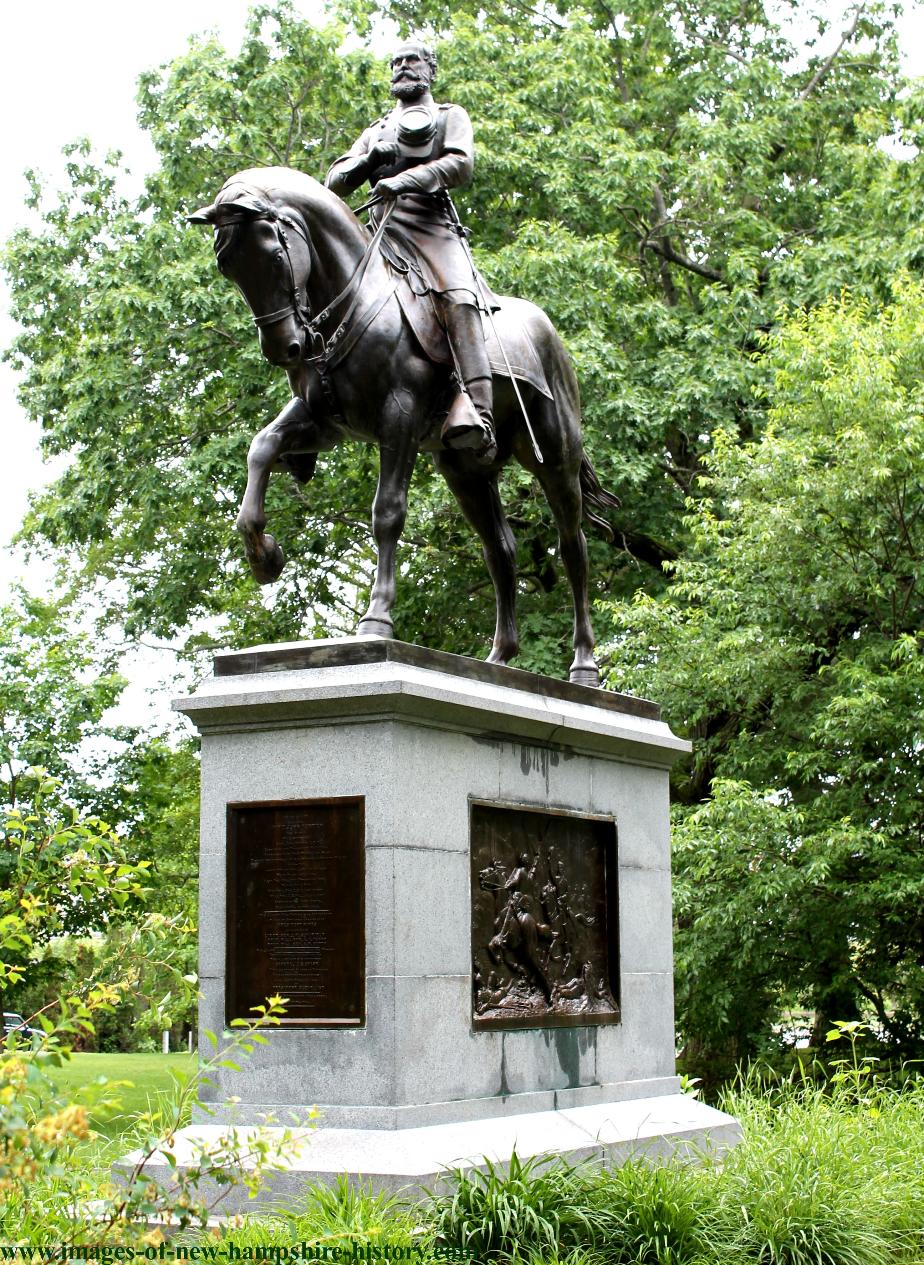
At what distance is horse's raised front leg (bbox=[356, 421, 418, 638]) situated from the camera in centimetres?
813

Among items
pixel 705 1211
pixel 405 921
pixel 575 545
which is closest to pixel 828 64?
pixel 575 545

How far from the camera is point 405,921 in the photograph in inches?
289

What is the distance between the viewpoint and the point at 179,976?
18.4ft

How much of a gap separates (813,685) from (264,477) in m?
10.3

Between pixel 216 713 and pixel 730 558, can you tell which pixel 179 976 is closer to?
pixel 216 713

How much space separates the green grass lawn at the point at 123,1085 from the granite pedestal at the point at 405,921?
0.72 metres

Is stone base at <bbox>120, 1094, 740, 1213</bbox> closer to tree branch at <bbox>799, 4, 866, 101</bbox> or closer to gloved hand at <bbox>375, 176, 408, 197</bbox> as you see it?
gloved hand at <bbox>375, 176, 408, 197</bbox>

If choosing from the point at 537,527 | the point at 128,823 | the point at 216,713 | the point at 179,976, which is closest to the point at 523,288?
the point at 537,527

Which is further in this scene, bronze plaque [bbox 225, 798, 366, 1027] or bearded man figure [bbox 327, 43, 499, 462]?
bearded man figure [bbox 327, 43, 499, 462]

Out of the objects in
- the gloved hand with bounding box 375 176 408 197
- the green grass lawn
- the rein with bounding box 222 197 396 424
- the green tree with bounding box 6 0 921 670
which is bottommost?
the green grass lawn

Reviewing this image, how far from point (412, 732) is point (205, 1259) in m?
2.64

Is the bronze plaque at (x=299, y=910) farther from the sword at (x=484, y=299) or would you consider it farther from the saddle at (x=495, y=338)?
the sword at (x=484, y=299)

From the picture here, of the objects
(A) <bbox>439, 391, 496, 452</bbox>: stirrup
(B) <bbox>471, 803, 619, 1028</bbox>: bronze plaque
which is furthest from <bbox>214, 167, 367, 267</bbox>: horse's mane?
(B) <bbox>471, 803, 619, 1028</bbox>: bronze plaque

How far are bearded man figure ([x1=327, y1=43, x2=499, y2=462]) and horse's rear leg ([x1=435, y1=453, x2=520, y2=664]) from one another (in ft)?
2.09
